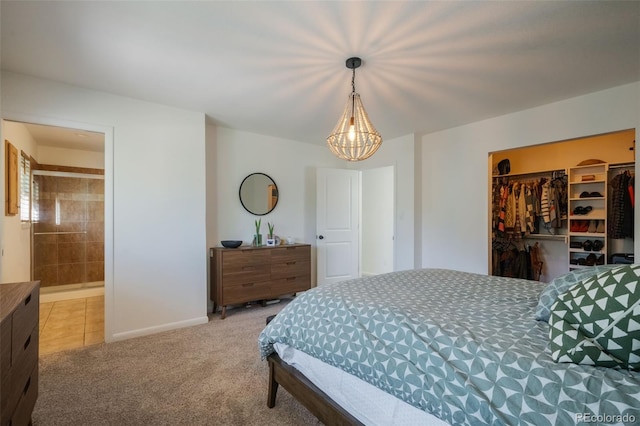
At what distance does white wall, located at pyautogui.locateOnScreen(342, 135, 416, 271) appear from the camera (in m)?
4.03

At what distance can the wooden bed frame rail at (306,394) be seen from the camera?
1333 millimetres

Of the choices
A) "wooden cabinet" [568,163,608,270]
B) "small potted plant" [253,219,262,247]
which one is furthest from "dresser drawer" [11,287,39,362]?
"wooden cabinet" [568,163,608,270]

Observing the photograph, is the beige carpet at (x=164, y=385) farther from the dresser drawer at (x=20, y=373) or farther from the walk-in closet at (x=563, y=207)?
the walk-in closet at (x=563, y=207)

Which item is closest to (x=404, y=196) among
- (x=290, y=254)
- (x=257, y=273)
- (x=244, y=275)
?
(x=290, y=254)

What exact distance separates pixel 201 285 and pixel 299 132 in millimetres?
2304

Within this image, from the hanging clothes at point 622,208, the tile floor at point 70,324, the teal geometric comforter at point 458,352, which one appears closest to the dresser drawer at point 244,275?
the tile floor at point 70,324

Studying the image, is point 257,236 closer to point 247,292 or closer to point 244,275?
point 244,275

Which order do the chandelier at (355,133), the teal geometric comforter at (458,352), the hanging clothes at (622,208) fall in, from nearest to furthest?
the teal geometric comforter at (458,352) → the chandelier at (355,133) → the hanging clothes at (622,208)

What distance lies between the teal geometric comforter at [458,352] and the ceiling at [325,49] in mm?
1607

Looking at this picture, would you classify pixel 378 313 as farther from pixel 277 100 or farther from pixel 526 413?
pixel 277 100

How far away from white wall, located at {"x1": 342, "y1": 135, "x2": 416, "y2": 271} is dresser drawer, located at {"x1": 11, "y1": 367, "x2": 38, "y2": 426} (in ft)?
12.2

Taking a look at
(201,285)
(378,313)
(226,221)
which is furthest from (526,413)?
(226,221)

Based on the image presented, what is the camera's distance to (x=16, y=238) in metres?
3.16

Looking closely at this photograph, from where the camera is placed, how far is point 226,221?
378 cm
